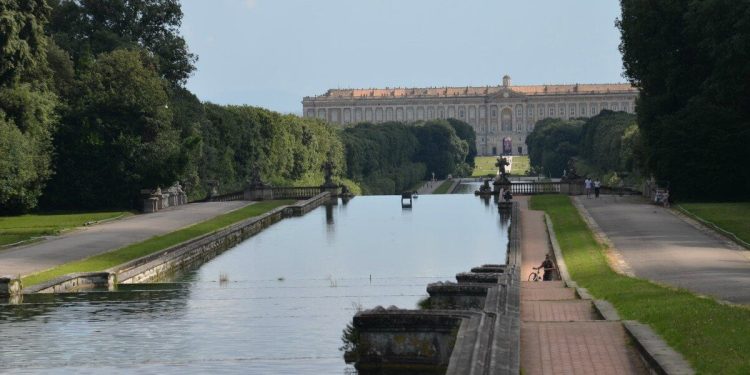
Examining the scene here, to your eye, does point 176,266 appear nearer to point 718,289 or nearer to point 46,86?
point 718,289

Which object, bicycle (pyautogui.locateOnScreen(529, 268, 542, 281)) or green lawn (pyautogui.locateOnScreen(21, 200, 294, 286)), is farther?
green lawn (pyautogui.locateOnScreen(21, 200, 294, 286))

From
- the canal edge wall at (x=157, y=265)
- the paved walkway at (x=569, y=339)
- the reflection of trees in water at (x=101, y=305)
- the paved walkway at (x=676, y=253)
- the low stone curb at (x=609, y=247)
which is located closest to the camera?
the paved walkway at (x=569, y=339)

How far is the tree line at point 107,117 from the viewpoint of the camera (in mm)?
54281

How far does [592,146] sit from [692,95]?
76.5m

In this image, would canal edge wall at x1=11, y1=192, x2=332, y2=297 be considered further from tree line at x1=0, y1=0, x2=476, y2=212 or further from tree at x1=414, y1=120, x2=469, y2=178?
tree at x1=414, y1=120, x2=469, y2=178

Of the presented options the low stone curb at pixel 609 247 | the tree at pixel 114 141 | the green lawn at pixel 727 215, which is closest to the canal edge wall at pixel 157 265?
the tree at pixel 114 141

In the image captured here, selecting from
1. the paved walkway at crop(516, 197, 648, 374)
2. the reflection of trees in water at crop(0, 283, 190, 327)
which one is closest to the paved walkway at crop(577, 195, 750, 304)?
the paved walkway at crop(516, 197, 648, 374)

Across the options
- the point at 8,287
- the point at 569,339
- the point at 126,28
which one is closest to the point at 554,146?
the point at 126,28

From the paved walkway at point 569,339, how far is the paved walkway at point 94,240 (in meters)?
15.1

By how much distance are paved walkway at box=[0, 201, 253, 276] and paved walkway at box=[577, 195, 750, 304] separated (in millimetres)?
15085

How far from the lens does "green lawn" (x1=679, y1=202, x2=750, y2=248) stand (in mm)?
40438

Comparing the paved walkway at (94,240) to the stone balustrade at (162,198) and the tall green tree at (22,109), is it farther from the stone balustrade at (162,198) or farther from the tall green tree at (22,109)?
the tall green tree at (22,109)

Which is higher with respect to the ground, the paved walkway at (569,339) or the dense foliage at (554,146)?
the dense foliage at (554,146)

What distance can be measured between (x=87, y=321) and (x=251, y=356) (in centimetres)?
526
